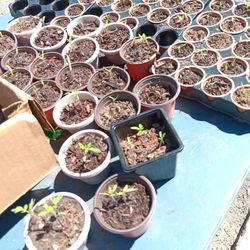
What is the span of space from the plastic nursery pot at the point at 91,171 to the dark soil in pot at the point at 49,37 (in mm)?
899

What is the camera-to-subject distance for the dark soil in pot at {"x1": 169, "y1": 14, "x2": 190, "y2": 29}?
240 cm

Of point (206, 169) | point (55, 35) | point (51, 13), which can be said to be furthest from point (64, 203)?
point (51, 13)

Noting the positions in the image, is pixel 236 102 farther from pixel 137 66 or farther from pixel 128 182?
pixel 128 182

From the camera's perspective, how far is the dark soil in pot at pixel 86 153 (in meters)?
1.66

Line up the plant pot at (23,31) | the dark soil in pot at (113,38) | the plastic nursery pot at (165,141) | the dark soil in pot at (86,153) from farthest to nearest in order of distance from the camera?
the plant pot at (23,31), the dark soil in pot at (113,38), the dark soil in pot at (86,153), the plastic nursery pot at (165,141)

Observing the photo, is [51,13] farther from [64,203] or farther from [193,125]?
[64,203]

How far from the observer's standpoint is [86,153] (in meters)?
1.70

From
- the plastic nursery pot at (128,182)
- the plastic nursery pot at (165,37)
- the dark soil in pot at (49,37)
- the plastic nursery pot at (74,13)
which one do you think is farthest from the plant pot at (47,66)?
the plastic nursery pot at (128,182)

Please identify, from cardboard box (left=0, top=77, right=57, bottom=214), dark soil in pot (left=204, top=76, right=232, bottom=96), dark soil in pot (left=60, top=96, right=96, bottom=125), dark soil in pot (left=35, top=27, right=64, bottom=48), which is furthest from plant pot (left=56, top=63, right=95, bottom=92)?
dark soil in pot (left=204, top=76, right=232, bottom=96)

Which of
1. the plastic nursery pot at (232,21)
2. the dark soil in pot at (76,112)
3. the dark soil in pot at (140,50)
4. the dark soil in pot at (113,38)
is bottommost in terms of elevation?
the plastic nursery pot at (232,21)

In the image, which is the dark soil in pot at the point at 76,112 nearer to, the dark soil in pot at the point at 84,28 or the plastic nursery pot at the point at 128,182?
the plastic nursery pot at the point at 128,182

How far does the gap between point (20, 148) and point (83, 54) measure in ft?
3.10

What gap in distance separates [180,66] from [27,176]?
1.08 meters

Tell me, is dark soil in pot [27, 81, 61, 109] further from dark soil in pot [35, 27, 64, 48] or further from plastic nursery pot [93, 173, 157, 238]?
plastic nursery pot [93, 173, 157, 238]
